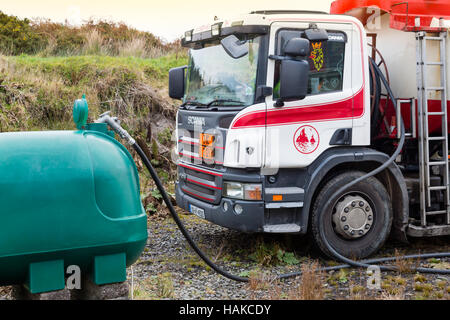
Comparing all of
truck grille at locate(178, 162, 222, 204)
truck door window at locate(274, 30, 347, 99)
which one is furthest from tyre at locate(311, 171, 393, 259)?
truck grille at locate(178, 162, 222, 204)

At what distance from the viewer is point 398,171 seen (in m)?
6.52

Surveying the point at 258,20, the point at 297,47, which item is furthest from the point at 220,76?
the point at 297,47

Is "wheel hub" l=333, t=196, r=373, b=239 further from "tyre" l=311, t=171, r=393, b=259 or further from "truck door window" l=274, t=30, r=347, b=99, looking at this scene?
"truck door window" l=274, t=30, r=347, b=99

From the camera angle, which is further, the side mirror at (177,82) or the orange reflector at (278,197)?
the side mirror at (177,82)

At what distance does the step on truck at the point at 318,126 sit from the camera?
19.5 feet

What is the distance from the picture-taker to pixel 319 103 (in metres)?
6.11

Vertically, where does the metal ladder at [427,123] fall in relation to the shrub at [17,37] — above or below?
below

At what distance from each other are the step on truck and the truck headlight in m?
0.01

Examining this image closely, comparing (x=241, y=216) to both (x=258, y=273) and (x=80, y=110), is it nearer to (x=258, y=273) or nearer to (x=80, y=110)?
(x=258, y=273)

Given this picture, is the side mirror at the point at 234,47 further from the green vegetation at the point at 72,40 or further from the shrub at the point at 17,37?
the shrub at the point at 17,37

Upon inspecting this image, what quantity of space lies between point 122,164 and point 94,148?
0.78 feet

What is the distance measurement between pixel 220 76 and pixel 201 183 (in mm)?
1306

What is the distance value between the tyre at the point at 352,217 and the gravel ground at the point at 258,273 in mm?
277

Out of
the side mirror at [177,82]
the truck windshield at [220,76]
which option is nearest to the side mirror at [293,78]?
the truck windshield at [220,76]
